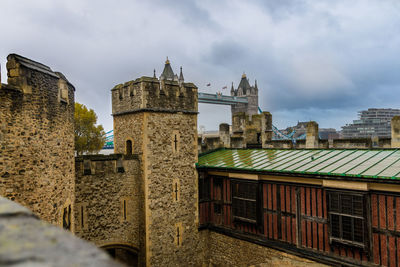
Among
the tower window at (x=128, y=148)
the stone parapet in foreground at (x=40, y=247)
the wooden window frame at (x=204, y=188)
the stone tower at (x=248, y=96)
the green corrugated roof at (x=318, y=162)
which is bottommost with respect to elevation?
the wooden window frame at (x=204, y=188)

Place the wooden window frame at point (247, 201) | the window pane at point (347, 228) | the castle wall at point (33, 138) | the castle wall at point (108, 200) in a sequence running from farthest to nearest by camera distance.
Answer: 1. the castle wall at point (108, 200)
2. the wooden window frame at point (247, 201)
3. the window pane at point (347, 228)
4. the castle wall at point (33, 138)

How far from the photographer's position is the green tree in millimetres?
31406

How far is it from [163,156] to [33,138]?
6097mm

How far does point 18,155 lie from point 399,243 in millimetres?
9443

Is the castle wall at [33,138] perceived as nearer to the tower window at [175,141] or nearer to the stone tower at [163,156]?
the stone tower at [163,156]

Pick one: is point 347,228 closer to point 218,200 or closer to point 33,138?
point 218,200

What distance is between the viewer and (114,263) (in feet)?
3.85

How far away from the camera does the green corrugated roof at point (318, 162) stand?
27.2 ft

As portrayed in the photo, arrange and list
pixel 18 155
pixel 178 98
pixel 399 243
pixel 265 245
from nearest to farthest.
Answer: pixel 18 155
pixel 399 243
pixel 265 245
pixel 178 98

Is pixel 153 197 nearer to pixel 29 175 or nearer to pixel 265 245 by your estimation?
pixel 265 245

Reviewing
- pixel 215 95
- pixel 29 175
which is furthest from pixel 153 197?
pixel 215 95

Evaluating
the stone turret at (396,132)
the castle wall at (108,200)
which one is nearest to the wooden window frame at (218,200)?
the castle wall at (108,200)

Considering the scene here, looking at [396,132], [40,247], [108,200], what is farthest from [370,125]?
[40,247]

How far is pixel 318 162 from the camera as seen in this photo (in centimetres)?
995
